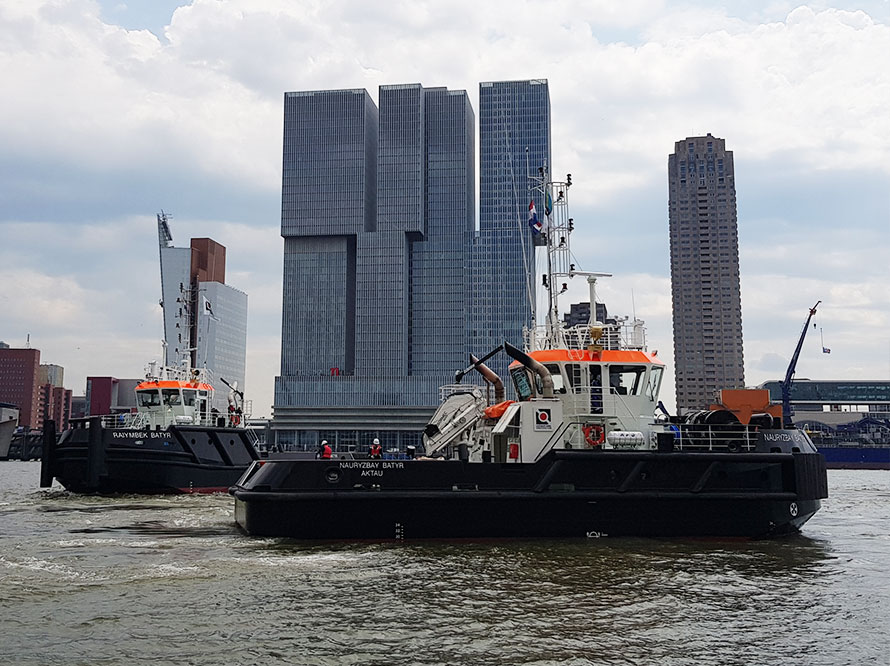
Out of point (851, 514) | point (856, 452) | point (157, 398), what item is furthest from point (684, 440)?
point (856, 452)

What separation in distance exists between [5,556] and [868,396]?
492ft

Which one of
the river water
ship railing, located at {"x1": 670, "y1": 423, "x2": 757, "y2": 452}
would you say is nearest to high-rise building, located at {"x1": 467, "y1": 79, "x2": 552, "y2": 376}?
ship railing, located at {"x1": 670, "y1": 423, "x2": 757, "y2": 452}

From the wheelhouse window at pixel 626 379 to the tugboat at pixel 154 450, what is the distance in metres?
18.4

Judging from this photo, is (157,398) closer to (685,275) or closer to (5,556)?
(5,556)

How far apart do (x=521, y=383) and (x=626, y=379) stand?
2395 mm

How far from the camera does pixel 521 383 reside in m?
18.6

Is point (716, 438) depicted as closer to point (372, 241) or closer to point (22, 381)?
point (372, 241)

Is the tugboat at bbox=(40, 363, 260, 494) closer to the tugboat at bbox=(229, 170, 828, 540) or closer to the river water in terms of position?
the river water

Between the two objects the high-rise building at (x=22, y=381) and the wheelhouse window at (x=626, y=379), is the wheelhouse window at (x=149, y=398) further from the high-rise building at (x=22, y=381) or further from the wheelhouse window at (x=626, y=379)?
the high-rise building at (x=22, y=381)

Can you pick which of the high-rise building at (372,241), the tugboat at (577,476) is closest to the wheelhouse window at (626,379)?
the tugboat at (577,476)

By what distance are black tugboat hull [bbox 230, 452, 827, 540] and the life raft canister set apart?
700 mm

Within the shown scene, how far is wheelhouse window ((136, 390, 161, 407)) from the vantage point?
33562 mm

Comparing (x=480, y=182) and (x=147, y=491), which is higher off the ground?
(x=480, y=182)

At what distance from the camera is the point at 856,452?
101m
